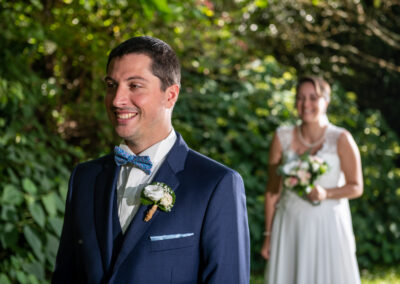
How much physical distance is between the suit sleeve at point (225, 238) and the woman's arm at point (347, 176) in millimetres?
2624

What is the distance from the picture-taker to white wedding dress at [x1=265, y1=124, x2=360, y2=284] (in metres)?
4.27

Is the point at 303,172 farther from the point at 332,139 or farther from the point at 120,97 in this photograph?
the point at 120,97

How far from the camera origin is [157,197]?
163cm

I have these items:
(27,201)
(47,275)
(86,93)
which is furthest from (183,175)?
(86,93)

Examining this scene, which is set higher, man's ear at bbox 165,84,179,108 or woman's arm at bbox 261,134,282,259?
man's ear at bbox 165,84,179,108

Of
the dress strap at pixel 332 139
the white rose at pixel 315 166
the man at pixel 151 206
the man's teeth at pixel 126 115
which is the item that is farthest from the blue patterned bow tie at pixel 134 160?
the dress strap at pixel 332 139

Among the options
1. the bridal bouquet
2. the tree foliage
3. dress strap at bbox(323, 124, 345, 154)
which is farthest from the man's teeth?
the tree foliage

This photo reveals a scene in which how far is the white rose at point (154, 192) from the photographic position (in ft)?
5.34

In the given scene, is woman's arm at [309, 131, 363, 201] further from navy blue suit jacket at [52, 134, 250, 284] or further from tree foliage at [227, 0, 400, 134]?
tree foliage at [227, 0, 400, 134]

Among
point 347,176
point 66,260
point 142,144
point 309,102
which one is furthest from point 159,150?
point 347,176

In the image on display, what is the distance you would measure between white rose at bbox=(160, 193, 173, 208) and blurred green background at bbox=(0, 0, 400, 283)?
1.98m

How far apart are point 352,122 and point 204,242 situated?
7002 millimetres

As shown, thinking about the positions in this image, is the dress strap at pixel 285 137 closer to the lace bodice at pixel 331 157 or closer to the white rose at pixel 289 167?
the lace bodice at pixel 331 157

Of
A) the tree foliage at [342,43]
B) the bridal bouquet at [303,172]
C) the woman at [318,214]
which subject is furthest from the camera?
the tree foliage at [342,43]
